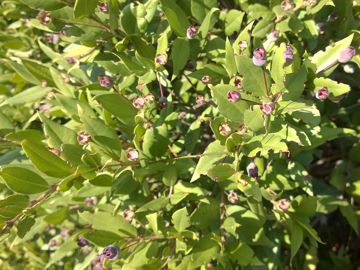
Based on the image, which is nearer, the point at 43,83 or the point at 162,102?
the point at 162,102

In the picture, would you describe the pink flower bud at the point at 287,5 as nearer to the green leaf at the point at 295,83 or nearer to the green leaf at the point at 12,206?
the green leaf at the point at 295,83

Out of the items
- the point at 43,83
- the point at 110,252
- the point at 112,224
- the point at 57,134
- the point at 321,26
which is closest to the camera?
the point at 110,252

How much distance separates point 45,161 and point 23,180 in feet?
0.32

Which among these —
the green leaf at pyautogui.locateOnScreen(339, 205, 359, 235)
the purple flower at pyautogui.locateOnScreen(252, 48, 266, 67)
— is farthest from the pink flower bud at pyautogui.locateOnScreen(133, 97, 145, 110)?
the green leaf at pyautogui.locateOnScreen(339, 205, 359, 235)

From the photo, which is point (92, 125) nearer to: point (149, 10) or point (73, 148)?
point (73, 148)

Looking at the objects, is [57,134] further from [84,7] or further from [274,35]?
[274,35]

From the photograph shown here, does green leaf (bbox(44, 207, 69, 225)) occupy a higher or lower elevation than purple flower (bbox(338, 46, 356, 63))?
lower

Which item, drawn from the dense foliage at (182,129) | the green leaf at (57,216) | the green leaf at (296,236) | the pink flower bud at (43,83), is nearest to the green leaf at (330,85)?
the dense foliage at (182,129)

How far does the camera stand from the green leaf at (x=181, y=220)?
1692 mm

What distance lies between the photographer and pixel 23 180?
152cm

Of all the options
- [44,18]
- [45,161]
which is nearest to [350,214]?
[45,161]

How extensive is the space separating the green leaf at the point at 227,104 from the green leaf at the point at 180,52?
13.5 inches

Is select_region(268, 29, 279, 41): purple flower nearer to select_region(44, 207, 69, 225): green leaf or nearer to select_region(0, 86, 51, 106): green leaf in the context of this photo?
select_region(0, 86, 51, 106): green leaf

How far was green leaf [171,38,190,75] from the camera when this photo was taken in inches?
67.1
